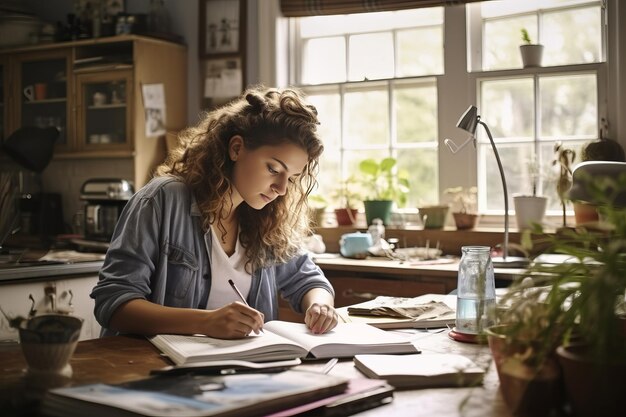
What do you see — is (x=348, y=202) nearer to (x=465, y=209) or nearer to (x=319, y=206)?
(x=319, y=206)

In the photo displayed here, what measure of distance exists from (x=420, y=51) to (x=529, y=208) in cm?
107

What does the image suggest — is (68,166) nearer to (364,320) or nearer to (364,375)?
(364,320)

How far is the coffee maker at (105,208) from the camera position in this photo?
4.03 m

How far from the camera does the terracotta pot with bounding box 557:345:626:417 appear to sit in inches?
40.6

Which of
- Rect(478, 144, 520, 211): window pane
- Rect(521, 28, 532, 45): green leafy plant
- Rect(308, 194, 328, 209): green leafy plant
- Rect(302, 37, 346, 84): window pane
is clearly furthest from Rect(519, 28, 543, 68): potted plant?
Rect(308, 194, 328, 209): green leafy plant

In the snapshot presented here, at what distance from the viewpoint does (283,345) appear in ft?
5.07

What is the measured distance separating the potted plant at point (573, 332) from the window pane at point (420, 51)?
9.62 ft

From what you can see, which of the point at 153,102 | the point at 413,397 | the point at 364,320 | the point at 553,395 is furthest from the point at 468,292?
the point at 153,102

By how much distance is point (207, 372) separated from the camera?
4.25ft

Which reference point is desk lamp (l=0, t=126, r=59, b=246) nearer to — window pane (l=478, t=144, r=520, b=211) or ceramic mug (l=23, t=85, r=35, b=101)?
ceramic mug (l=23, t=85, r=35, b=101)

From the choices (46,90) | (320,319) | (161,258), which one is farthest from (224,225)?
(46,90)

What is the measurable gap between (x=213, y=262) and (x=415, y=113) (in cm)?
218

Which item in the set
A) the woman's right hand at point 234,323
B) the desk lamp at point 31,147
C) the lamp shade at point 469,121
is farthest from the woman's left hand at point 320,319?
the desk lamp at point 31,147

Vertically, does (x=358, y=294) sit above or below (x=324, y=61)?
below
